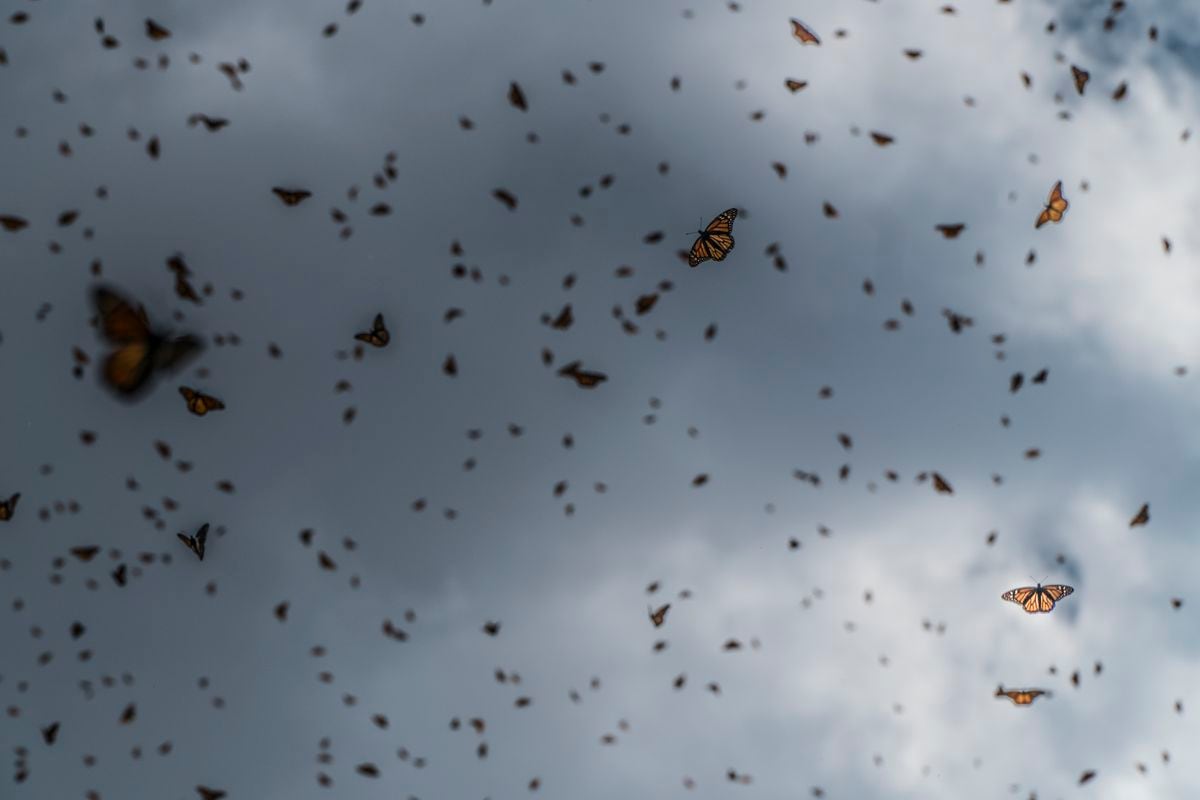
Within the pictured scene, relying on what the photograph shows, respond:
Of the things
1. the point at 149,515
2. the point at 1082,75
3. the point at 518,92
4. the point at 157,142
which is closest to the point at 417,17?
the point at 518,92

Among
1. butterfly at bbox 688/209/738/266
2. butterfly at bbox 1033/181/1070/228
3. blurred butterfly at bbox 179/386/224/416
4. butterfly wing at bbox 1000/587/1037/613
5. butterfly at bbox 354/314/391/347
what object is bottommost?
blurred butterfly at bbox 179/386/224/416

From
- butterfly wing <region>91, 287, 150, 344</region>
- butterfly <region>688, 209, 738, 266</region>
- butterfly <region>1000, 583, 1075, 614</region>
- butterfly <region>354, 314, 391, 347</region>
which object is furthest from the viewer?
butterfly <region>354, 314, 391, 347</region>

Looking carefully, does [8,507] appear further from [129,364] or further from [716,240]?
[716,240]

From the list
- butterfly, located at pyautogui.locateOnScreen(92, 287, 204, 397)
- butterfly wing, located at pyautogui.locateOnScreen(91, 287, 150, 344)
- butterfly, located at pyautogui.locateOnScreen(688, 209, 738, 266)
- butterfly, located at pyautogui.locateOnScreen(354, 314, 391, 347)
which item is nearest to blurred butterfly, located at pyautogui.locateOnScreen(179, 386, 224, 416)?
butterfly, located at pyautogui.locateOnScreen(92, 287, 204, 397)

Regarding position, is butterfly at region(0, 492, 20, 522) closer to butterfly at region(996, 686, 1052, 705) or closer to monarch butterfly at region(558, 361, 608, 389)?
monarch butterfly at region(558, 361, 608, 389)

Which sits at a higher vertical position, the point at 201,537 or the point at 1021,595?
the point at 1021,595

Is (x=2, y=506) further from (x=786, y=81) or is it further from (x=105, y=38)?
(x=786, y=81)

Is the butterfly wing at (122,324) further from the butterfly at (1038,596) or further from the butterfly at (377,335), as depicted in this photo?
the butterfly at (1038,596)

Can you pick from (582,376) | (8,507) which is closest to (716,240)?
Answer: (582,376)
